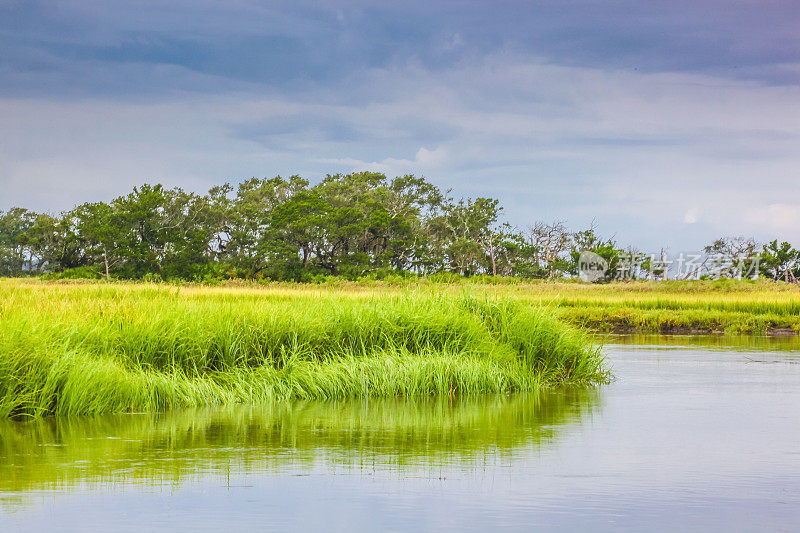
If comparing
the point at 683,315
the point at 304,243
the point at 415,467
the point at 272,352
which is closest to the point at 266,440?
the point at 415,467

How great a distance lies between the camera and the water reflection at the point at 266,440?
22.5 feet

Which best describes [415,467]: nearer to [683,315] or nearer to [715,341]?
[715,341]

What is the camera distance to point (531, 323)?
13555 millimetres

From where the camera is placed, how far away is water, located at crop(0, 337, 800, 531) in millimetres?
5566

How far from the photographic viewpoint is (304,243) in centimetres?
6091

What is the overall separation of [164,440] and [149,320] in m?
3.53

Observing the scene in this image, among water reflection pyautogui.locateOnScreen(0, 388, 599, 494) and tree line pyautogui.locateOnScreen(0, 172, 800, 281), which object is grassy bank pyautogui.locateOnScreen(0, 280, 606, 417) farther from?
tree line pyautogui.locateOnScreen(0, 172, 800, 281)

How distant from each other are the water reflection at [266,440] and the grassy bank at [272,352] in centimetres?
49

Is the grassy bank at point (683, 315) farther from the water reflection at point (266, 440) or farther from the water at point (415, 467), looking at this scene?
the water at point (415, 467)

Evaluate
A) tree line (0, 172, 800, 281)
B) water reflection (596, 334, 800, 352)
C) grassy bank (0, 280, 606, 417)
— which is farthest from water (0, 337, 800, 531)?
tree line (0, 172, 800, 281)

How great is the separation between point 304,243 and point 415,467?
54.3 metres

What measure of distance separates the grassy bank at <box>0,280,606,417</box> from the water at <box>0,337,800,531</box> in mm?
545

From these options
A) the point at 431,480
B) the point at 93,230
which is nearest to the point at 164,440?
the point at 431,480

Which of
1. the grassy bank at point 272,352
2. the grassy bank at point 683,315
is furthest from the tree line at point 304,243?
the grassy bank at point 272,352
